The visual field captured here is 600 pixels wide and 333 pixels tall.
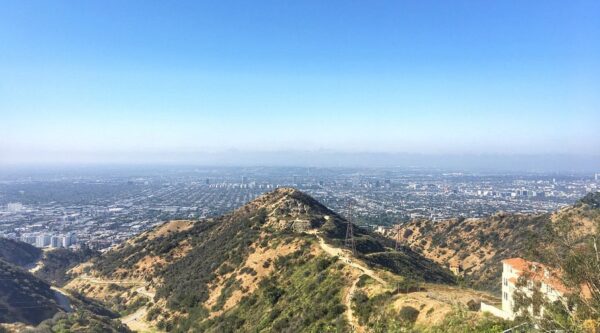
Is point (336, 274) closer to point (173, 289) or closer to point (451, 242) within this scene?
point (173, 289)

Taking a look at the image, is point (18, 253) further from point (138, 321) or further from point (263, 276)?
point (263, 276)

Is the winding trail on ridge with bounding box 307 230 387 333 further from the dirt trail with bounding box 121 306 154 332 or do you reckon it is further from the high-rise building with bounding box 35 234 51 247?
the high-rise building with bounding box 35 234 51 247

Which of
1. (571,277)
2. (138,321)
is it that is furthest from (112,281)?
(571,277)

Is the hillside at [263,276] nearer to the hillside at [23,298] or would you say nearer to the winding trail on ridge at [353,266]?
the winding trail on ridge at [353,266]

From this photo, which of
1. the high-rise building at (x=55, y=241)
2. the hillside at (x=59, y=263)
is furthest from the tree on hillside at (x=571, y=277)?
the high-rise building at (x=55, y=241)

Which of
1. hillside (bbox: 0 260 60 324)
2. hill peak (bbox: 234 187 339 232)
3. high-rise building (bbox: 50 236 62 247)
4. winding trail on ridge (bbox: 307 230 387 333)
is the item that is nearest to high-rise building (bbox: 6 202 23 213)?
high-rise building (bbox: 50 236 62 247)

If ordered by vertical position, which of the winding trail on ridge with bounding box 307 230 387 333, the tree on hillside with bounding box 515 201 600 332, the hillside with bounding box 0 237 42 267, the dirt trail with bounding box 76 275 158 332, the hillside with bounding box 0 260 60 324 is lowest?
the hillside with bounding box 0 237 42 267
